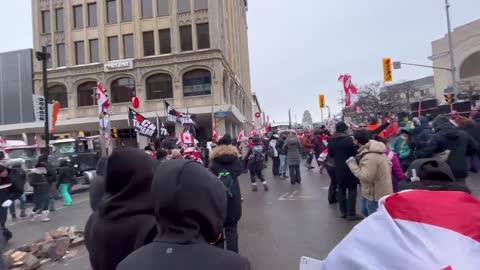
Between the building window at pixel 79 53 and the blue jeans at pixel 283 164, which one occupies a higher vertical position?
the building window at pixel 79 53

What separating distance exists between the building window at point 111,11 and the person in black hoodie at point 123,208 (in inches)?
1528

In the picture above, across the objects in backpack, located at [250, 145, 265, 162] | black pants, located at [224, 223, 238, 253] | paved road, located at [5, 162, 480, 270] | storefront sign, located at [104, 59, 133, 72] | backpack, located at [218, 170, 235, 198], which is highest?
storefront sign, located at [104, 59, 133, 72]

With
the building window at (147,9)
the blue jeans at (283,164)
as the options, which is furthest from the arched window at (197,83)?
the blue jeans at (283,164)

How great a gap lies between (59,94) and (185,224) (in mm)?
41071

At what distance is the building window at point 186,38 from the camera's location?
35.9m

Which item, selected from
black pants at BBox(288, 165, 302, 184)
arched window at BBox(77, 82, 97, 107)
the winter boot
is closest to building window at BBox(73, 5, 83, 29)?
arched window at BBox(77, 82, 97, 107)

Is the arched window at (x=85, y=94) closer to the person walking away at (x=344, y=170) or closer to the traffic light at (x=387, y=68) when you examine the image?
the traffic light at (x=387, y=68)

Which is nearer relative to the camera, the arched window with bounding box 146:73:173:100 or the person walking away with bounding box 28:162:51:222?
the person walking away with bounding box 28:162:51:222

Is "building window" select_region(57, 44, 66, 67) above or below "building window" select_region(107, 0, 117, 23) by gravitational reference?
below

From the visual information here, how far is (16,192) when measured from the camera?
846cm

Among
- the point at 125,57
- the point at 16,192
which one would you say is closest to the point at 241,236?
the point at 16,192

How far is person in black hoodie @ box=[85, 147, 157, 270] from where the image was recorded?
243 centimetres

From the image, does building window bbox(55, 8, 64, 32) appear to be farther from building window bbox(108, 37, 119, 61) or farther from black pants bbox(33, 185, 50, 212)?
black pants bbox(33, 185, 50, 212)

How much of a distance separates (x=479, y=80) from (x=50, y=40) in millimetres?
48328
